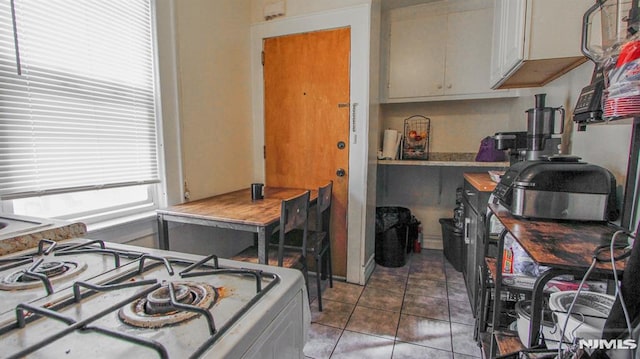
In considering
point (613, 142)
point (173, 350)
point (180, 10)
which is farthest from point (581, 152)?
point (180, 10)

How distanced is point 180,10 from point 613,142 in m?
2.43

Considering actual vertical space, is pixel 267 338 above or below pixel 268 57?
below

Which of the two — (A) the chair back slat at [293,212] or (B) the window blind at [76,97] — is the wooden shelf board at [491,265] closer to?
(A) the chair back slat at [293,212]

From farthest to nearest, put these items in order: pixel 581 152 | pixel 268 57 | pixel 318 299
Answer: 1. pixel 268 57
2. pixel 318 299
3. pixel 581 152

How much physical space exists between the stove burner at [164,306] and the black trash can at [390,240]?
7.80 feet

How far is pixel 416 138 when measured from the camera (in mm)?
3234

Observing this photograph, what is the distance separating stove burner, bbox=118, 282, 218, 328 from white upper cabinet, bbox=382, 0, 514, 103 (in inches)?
110

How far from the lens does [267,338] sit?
60 cm

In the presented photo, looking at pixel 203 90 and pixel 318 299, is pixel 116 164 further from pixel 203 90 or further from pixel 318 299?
pixel 318 299

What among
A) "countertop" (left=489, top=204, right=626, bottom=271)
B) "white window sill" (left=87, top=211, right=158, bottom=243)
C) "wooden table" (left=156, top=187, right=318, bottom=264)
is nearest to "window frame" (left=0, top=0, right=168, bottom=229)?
"white window sill" (left=87, top=211, right=158, bottom=243)

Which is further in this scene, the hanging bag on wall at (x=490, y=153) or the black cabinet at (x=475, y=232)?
the hanging bag on wall at (x=490, y=153)

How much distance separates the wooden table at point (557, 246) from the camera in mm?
712

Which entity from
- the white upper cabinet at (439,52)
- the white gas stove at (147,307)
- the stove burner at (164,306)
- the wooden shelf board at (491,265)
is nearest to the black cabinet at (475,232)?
the wooden shelf board at (491,265)

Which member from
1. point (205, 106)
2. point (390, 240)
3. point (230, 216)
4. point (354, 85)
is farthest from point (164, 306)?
point (390, 240)
